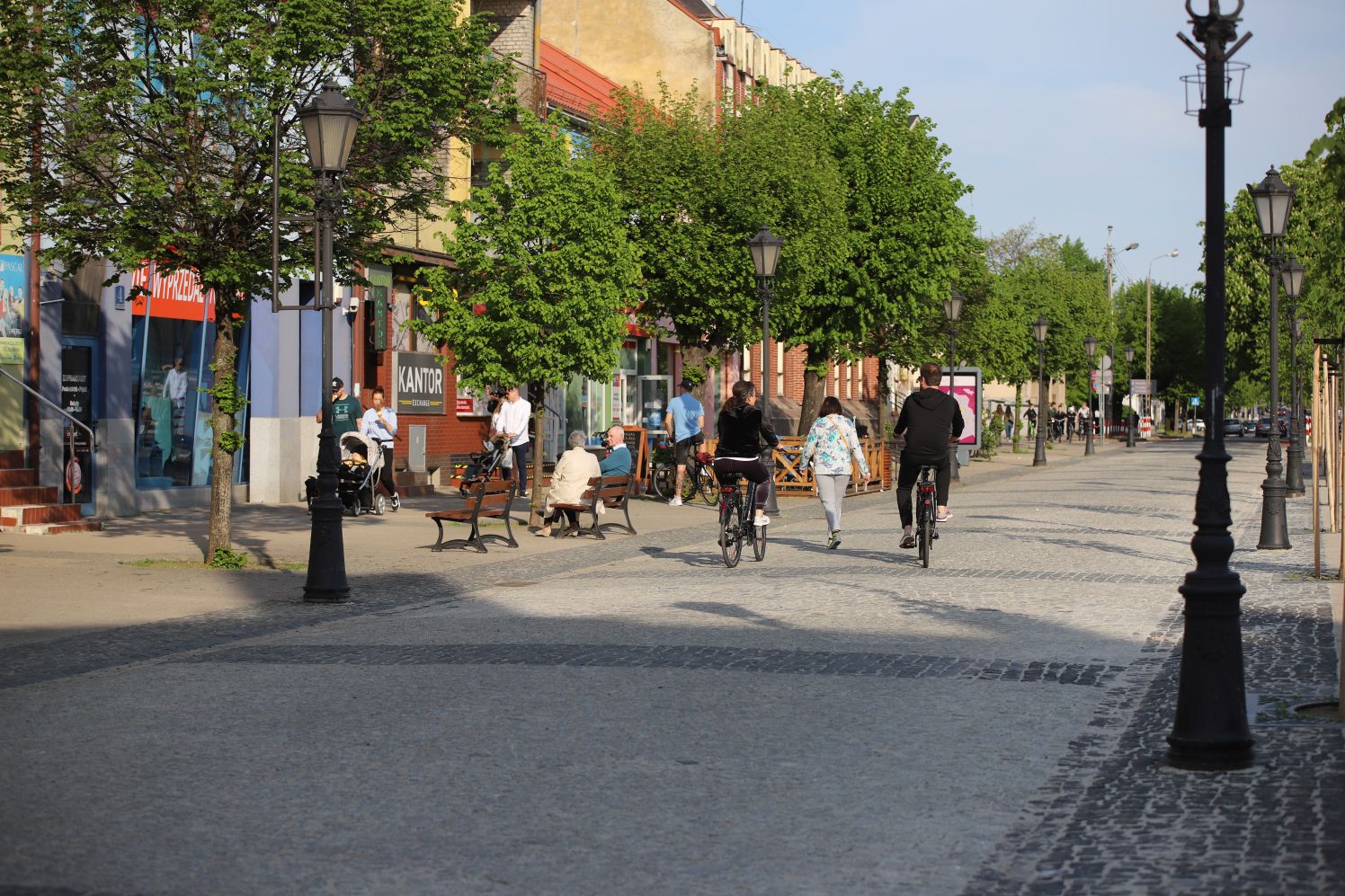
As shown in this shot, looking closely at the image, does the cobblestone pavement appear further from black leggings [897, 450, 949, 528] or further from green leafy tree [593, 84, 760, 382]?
green leafy tree [593, 84, 760, 382]

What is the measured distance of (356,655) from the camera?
1060 centimetres

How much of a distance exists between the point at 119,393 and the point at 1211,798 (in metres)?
19.2

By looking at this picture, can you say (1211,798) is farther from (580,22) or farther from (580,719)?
(580,22)

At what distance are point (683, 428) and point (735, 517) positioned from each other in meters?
11.1

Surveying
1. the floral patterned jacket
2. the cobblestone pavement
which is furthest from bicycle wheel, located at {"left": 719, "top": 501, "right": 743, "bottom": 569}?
the cobblestone pavement

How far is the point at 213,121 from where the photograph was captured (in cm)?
1560

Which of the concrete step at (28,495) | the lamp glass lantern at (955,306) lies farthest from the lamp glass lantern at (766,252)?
the lamp glass lantern at (955,306)

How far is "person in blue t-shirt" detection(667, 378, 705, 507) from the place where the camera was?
90.6 feet

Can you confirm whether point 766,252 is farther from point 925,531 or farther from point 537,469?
point 925,531

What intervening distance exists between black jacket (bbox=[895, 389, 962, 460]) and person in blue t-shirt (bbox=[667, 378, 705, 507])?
10182 millimetres

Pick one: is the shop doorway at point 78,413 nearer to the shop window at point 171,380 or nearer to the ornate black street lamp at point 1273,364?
the shop window at point 171,380

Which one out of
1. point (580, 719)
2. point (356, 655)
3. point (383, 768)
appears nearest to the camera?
point (383, 768)

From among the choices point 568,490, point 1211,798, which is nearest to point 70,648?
point 1211,798

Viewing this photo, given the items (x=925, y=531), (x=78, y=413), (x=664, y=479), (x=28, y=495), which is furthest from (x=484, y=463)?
(x=925, y=531)
